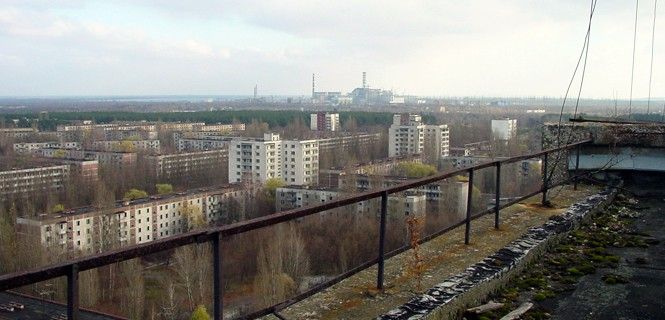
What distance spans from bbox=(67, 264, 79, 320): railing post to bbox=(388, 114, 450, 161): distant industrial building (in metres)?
47.9

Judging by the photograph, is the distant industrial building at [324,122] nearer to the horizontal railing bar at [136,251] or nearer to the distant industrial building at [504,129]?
the distant industrial building at [504,129]

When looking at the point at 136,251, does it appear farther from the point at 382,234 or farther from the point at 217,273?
the point at 382,234

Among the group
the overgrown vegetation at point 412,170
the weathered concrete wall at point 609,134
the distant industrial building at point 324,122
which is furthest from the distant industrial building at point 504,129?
the weathered concrete wall at point 609,134

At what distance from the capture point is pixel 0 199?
31484 mm

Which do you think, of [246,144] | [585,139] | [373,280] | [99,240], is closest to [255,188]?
[246,144]

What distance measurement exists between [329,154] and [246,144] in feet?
25.9

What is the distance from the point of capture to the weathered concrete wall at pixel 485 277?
2846 mm

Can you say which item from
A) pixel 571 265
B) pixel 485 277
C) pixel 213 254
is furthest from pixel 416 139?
pixel 213 254

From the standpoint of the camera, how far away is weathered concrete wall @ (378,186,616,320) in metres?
2.85

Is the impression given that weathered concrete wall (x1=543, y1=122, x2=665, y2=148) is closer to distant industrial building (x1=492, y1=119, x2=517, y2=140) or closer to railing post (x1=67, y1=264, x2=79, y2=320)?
railing post (x1=67, y1=264, x2=79, y2=320)

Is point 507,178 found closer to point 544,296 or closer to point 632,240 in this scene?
point 632,240

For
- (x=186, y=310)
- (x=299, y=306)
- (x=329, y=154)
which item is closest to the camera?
(x=299, y=306)

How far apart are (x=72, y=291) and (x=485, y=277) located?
85.1 inches

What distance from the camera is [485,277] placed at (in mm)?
3316
